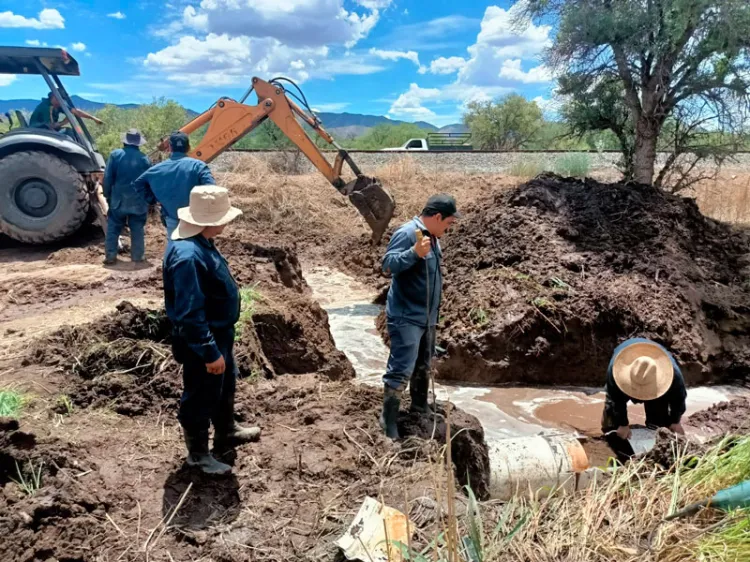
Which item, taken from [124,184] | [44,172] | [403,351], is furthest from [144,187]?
[403,351]

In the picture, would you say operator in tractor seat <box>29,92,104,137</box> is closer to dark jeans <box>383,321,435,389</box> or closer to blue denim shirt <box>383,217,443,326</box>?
blue denim shirt <box>383,217,443,326</box>

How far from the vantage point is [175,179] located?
622cm

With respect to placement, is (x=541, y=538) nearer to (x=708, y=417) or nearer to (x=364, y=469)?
(x=364, y=469)

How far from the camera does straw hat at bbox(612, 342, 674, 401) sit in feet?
14.4

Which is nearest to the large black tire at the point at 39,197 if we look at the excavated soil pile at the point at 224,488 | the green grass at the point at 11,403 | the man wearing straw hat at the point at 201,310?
the green grass at the point at 11,403

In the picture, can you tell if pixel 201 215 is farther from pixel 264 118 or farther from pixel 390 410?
pixel 264 118

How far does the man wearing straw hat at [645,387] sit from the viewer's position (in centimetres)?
440

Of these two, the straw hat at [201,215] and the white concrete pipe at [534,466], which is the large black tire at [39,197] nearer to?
the straw hat at [201,215]

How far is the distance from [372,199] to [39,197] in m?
4.79

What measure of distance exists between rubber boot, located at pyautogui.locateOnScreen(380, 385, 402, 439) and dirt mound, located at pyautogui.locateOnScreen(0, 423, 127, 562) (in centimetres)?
171

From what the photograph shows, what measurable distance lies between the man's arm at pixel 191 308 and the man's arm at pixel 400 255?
4.44 ft

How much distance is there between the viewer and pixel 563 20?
40.4 feet

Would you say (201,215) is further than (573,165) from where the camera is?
No

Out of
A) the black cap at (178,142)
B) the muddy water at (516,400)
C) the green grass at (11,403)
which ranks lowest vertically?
the muddy water at (516,400)
